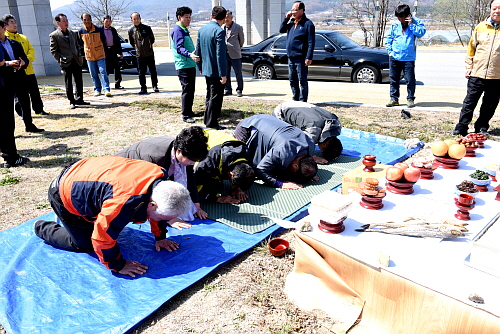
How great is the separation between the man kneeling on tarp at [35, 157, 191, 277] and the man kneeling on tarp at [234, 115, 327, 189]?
1450 mm

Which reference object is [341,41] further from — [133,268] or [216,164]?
[133,268]

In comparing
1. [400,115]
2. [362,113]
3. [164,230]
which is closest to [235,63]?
[362,113]

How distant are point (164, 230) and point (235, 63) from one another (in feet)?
20.5

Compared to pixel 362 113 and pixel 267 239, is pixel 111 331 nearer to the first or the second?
pixel 267 239

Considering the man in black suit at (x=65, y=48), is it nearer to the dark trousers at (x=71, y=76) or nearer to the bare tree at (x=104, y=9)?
the dark trousers at (x=71, y=76)

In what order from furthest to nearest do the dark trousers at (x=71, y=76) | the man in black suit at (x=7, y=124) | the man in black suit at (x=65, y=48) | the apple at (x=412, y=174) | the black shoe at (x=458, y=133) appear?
the dark trousers at (x=71, y=76) < the man in black suit at (x=65, y=48) < the black shoe at (x=458, y=133) < the man in black suit at (x=7, y=124) < the apple at (x=412, y=174)

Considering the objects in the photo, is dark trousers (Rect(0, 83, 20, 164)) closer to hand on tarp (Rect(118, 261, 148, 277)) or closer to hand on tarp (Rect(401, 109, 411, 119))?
hand on tarp (Rect(118, 261, 148, 277))

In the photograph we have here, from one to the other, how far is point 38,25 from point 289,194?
1226 centimetres

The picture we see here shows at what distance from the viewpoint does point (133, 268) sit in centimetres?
274

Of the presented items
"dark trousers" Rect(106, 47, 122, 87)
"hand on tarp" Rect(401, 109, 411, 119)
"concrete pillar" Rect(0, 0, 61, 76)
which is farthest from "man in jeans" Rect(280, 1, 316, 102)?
"concrete pillar" Rect(0, 0, 61, 76)

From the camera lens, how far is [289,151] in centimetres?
391

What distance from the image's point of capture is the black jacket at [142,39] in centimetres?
887

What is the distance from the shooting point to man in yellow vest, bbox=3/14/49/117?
671 cm

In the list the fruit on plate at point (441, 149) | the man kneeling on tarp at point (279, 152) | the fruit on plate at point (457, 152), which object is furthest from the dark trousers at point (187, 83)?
the fruit on plate at point (457, 152)
